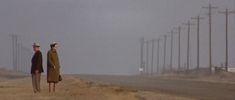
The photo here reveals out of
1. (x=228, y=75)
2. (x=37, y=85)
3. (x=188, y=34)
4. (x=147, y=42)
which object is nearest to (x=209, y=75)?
(x=228, y=75)

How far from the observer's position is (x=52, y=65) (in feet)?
85.0

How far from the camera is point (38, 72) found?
86.3 ft

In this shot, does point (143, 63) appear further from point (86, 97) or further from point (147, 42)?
point (86, 97)

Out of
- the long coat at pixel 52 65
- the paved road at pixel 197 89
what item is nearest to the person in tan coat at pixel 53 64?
the long coat at pixel 52 65

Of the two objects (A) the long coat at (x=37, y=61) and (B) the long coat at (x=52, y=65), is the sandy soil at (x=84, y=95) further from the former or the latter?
(A) the long coat at (x=37, y=61)

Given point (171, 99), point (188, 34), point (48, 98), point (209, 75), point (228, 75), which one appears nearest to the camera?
point (48, 98)

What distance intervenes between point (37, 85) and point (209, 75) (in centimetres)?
7301

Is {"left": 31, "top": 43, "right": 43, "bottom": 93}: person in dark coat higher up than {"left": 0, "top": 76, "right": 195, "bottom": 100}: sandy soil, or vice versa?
{"left": 31, "top": 43, "right": 43, "bottom": 93}: person in dark coat

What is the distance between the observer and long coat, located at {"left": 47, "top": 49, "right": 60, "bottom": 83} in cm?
2581

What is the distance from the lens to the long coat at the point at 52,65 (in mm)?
25812

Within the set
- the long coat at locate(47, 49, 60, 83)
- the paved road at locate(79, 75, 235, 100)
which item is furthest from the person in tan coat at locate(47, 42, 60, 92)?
the paved road at locate(79, 75, 235, 100)

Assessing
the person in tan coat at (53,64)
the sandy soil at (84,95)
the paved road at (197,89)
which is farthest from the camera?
the paved road at (197,89)

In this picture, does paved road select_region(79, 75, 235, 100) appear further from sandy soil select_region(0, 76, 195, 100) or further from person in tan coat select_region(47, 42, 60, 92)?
person in tan coat select_region(47, 42, 60, 92)

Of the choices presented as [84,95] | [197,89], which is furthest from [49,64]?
[197,89]
